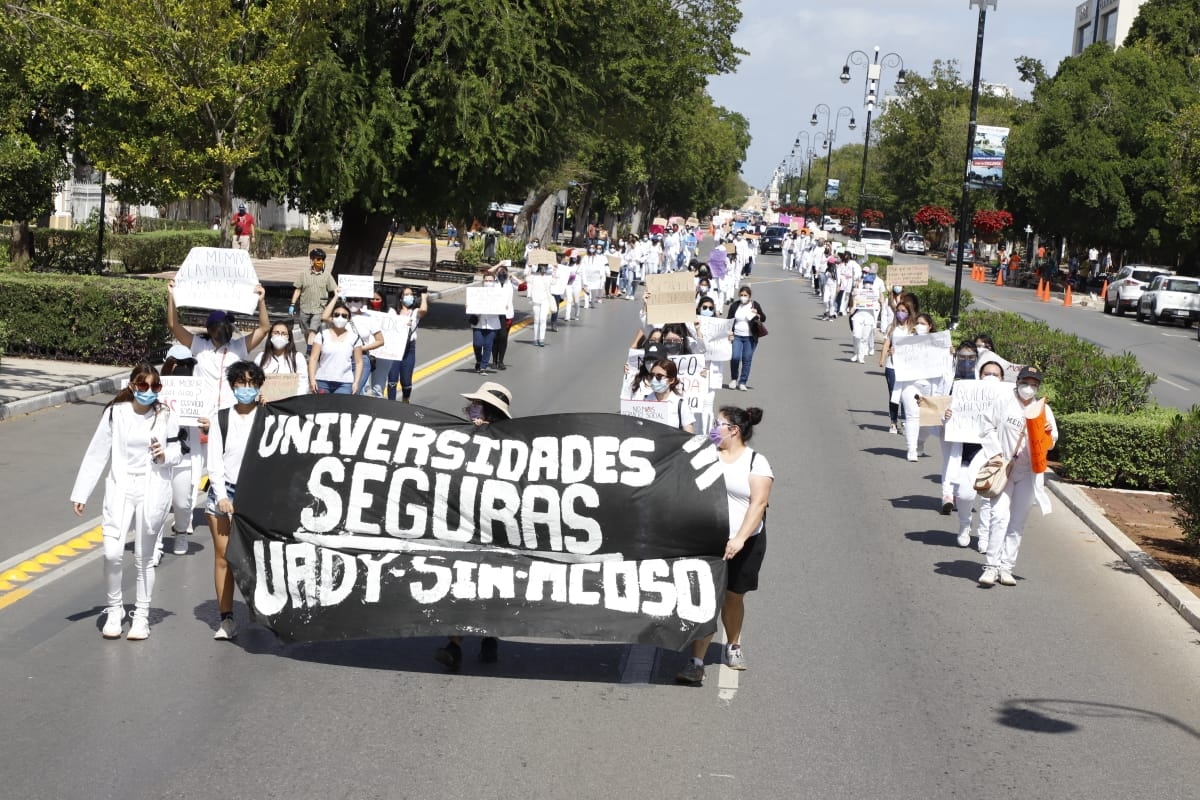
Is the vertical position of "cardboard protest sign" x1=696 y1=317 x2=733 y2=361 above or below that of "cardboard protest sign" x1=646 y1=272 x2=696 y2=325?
below

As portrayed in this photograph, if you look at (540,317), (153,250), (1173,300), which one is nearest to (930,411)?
(540,317)

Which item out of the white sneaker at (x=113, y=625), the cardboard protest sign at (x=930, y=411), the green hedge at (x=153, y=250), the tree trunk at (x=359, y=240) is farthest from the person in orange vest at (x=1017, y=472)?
the green hedge at (x=153, y=250)

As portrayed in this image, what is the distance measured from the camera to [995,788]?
23.1 ft

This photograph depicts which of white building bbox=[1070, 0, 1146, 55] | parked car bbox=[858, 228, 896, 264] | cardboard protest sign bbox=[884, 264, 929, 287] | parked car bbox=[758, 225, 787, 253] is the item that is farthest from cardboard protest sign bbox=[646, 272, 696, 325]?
white building bbox=[1070, 0, 1146, 55]

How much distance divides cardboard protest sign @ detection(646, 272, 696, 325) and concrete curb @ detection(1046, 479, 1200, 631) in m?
4.38

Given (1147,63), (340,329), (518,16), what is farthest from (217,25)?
(1147,63)

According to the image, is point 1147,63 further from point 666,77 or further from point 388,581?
point 388,581

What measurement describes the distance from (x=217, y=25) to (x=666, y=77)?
25772 millimetres

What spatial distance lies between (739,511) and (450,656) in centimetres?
185

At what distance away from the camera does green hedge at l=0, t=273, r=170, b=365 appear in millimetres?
20875

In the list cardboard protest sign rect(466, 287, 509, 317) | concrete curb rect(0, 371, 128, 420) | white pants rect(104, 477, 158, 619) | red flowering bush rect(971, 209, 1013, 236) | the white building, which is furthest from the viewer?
the white building

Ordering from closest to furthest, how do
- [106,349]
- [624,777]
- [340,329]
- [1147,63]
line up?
[624,777] < [340,329] < [106,349] < [1147,63]

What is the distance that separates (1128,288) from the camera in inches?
2035

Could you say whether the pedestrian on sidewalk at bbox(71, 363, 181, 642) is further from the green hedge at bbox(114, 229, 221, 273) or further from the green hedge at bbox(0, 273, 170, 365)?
the green hedge at bbox(114, 229, 221, 273)
